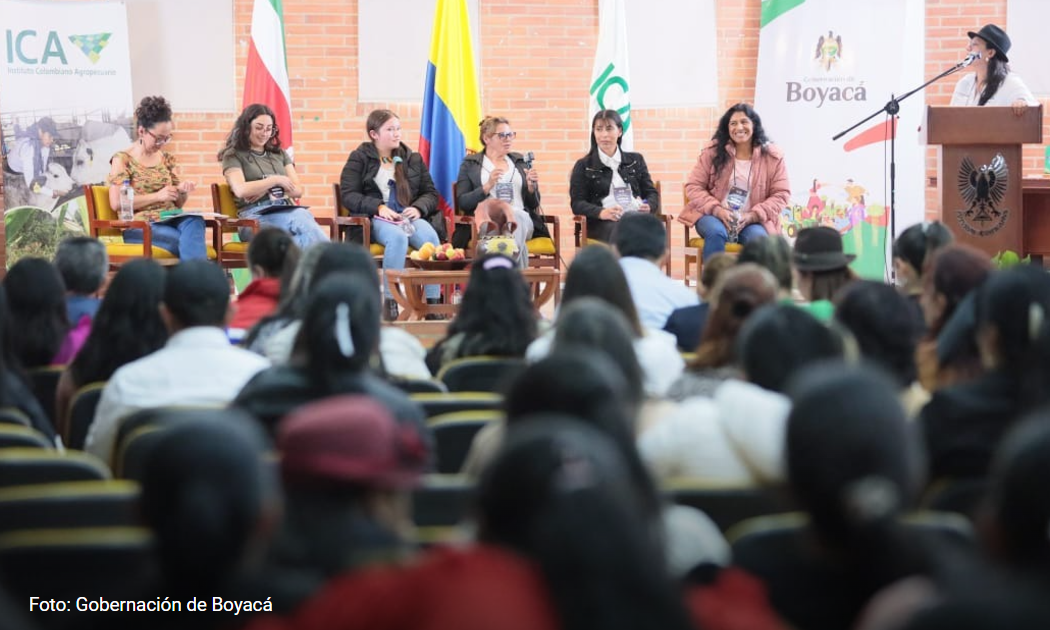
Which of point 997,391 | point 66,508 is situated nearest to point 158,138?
point 66,508

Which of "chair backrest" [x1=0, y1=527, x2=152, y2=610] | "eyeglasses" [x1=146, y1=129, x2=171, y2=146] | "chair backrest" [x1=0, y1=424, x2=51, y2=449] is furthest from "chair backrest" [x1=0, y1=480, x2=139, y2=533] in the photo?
"eyeglasses" [x1=146, y1=129, x2=171, y2=146]

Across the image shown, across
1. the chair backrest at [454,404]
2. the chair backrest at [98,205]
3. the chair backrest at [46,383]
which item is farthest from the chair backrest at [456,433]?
the chair backrest at [98,205]

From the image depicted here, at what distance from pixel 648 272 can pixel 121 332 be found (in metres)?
1.92

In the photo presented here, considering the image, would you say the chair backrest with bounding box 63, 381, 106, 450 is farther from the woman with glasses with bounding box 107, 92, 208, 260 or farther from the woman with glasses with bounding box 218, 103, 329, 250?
the woman with glasses with bounding box 218, 103, 329, 250

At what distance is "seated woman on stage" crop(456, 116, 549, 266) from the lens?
7.68 meters

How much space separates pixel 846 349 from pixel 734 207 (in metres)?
5.03

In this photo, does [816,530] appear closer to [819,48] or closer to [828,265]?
[828,265]

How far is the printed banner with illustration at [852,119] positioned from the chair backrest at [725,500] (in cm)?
666

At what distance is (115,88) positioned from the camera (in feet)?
26.8

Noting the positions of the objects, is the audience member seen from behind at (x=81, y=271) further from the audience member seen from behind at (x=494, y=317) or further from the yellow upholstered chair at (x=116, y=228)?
the yellow upholstered chair at (x=116, y=228)

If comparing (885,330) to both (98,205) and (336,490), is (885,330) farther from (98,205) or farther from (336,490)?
(98,205)

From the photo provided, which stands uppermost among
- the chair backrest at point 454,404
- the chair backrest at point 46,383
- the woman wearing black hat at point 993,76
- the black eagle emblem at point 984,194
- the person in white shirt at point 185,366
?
the woman wearing black hat at point 993,76

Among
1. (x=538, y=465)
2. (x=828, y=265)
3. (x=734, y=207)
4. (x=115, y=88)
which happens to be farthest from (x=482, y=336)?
(x=115, y=88)

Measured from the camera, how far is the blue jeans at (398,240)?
737 centimetres
